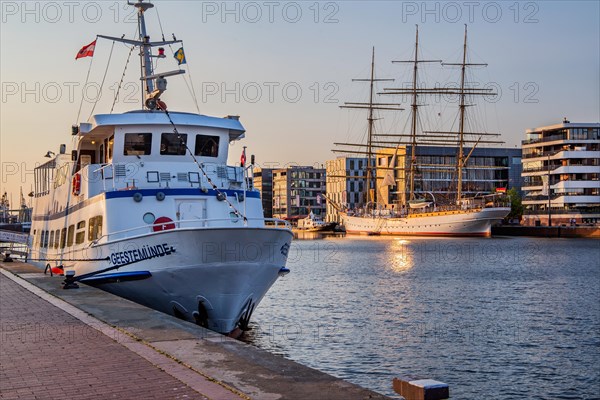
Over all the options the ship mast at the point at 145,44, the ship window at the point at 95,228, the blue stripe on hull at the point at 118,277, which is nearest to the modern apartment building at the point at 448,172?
the ship mast at the point at 145,44

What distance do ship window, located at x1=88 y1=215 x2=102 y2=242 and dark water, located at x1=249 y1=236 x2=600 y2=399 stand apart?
229 inches

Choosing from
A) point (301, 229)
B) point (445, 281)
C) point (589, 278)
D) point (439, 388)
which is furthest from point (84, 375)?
point (301, 229)

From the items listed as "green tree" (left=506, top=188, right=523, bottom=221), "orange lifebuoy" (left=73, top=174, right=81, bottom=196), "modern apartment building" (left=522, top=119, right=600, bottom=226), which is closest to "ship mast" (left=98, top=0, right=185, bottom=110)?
"orange lifebuoy" (left=73, top=174, right=81, bottom=196)

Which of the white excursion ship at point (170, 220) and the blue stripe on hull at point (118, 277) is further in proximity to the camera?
the blue stripe on hull at point (118, 277)

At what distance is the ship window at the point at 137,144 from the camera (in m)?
22.6

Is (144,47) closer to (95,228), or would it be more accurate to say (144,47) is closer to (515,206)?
(95,228)

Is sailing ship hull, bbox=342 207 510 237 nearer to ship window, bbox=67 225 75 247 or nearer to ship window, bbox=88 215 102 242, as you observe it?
ship window, bbox=67 225 75 247

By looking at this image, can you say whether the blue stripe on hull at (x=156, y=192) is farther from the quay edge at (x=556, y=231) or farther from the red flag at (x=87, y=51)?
the quay edge at (x=556, y=231)

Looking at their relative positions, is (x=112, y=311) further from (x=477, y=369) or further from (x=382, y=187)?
(x=382, y=187)

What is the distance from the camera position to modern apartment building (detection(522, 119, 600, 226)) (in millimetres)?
144375

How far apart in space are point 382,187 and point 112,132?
149 meters

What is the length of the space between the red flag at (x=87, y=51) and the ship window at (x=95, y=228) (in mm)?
7450

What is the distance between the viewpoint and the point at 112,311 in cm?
1603

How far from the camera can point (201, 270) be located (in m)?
18.9
